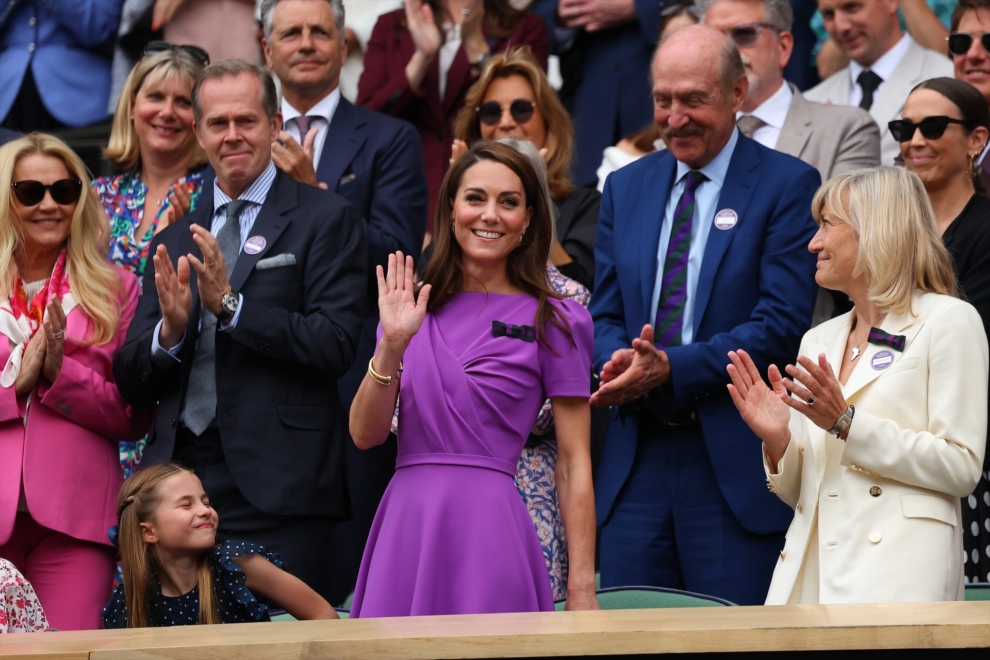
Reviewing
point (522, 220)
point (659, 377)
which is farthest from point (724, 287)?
point (522, 220)

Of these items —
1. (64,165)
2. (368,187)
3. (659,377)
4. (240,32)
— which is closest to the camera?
(659,377)

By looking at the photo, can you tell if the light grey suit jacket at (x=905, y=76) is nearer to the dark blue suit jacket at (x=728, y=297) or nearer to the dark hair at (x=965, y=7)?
the dark hair at (x=965, y=7)

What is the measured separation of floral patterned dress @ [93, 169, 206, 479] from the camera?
5832 mm

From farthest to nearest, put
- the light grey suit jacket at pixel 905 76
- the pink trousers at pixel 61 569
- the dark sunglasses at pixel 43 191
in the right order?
the light grey suit jacket at pixel 905 76
the dark sunglasses at pixel 43 191
the pink trousers at pixel 61 569

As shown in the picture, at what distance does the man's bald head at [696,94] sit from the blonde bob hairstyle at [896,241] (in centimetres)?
85

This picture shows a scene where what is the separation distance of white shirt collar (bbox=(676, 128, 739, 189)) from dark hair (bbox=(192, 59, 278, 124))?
59.6 inches

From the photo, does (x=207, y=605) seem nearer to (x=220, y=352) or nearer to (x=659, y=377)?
(x=220, y=352)

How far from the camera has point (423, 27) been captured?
6988mm

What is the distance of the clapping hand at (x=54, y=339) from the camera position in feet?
16.1

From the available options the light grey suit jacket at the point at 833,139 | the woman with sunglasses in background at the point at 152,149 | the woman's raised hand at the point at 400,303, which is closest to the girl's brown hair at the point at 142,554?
the woman's raised hand at the point at 400,303

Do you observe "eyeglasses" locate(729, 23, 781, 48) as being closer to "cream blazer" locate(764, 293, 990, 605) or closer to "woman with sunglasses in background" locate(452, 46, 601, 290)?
"woman with sunglasses in background" locate(452, 46, 601, 290)

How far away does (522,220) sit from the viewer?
422cm

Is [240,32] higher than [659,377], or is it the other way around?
[240,32]

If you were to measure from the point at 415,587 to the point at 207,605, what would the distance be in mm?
753
